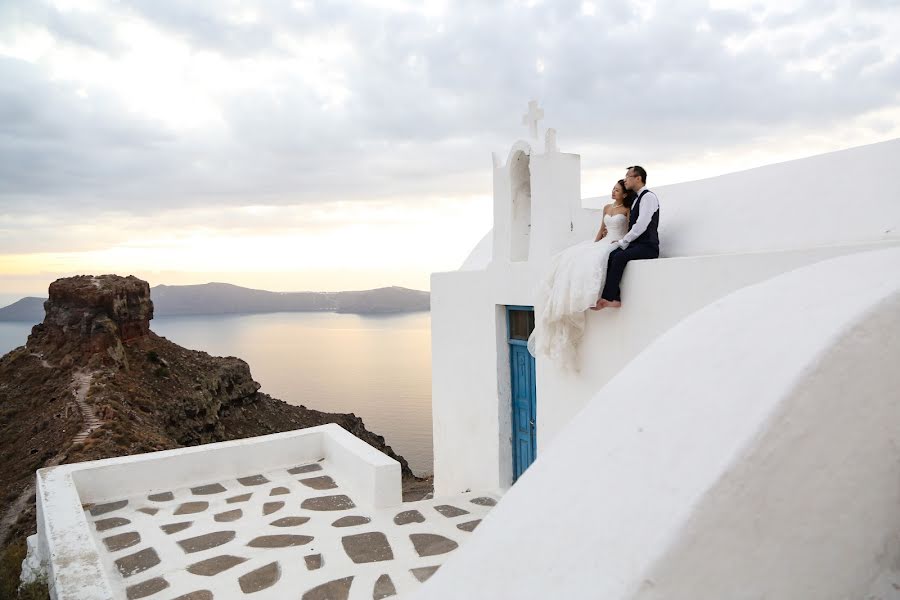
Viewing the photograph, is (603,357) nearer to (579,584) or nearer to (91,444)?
(579,584)

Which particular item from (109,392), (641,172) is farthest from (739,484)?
(109,392)

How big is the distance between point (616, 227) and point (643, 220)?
1.04ft

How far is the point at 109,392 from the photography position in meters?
22.3

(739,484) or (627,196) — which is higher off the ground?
(627,196)

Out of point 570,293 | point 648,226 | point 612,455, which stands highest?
point 648,226

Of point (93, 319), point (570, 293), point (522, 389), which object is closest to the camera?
point (570, 293)

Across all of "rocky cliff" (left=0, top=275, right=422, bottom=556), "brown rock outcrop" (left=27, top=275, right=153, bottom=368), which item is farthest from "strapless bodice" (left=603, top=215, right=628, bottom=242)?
"brown rock outcrop" (left=27, top=275, right=153, bottom=368)

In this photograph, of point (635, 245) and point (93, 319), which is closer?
point (635, 245)

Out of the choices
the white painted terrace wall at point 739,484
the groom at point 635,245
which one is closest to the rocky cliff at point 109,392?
the groom at point 635,245

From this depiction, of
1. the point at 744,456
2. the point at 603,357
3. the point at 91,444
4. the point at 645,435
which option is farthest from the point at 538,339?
the point at 91,444

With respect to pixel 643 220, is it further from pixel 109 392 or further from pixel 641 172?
pixel 109 392

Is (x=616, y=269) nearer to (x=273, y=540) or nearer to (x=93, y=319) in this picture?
(x=273, y=540)

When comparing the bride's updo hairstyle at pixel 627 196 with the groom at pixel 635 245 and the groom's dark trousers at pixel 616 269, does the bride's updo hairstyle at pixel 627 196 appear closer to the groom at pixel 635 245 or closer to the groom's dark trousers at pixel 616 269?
the groom at pixel 635 245

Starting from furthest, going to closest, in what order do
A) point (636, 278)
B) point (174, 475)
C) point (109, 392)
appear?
1. point (109, 392)
2. point (174, 475)
3. point (636, 278)
